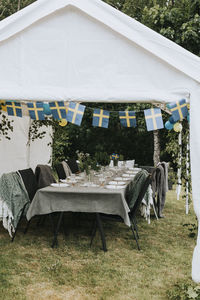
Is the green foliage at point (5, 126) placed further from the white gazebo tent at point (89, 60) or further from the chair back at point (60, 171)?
the white gazebo tent at point (89, 60)

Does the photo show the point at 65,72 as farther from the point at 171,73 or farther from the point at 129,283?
the point at 129,283

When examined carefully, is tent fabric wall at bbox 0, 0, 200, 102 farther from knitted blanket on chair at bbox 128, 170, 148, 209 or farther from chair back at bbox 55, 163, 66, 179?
chair back at bbox 55, 163, 66, 179

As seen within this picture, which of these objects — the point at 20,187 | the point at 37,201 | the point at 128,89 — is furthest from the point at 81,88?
the point at 20,187

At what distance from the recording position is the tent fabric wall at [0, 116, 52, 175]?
20.8ft

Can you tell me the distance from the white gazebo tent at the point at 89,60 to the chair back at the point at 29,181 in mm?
1724

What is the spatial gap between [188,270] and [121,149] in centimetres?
896

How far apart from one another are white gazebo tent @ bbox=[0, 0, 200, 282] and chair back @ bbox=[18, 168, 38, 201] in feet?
5.66

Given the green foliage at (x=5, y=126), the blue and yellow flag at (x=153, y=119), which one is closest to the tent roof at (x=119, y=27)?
the blue and yellow flag at (x=153, y=119)

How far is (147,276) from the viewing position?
352 centimetres

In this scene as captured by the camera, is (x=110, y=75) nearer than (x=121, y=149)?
Yes

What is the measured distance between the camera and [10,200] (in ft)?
14.8

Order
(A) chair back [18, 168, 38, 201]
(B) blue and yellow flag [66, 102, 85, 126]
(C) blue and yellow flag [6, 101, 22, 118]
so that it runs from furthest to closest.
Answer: (A) chair back [18, 168, 38, 201] → (C) blue and yellow flag [6, 101, 22, 118] → (B) blue and yellow flag [66, 102, 85, 126]

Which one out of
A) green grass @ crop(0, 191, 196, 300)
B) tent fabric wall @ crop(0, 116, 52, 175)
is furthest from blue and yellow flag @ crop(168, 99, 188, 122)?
tent fabric wall @ crop(0, 116, 52, 175)

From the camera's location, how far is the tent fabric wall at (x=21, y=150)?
6332mm
